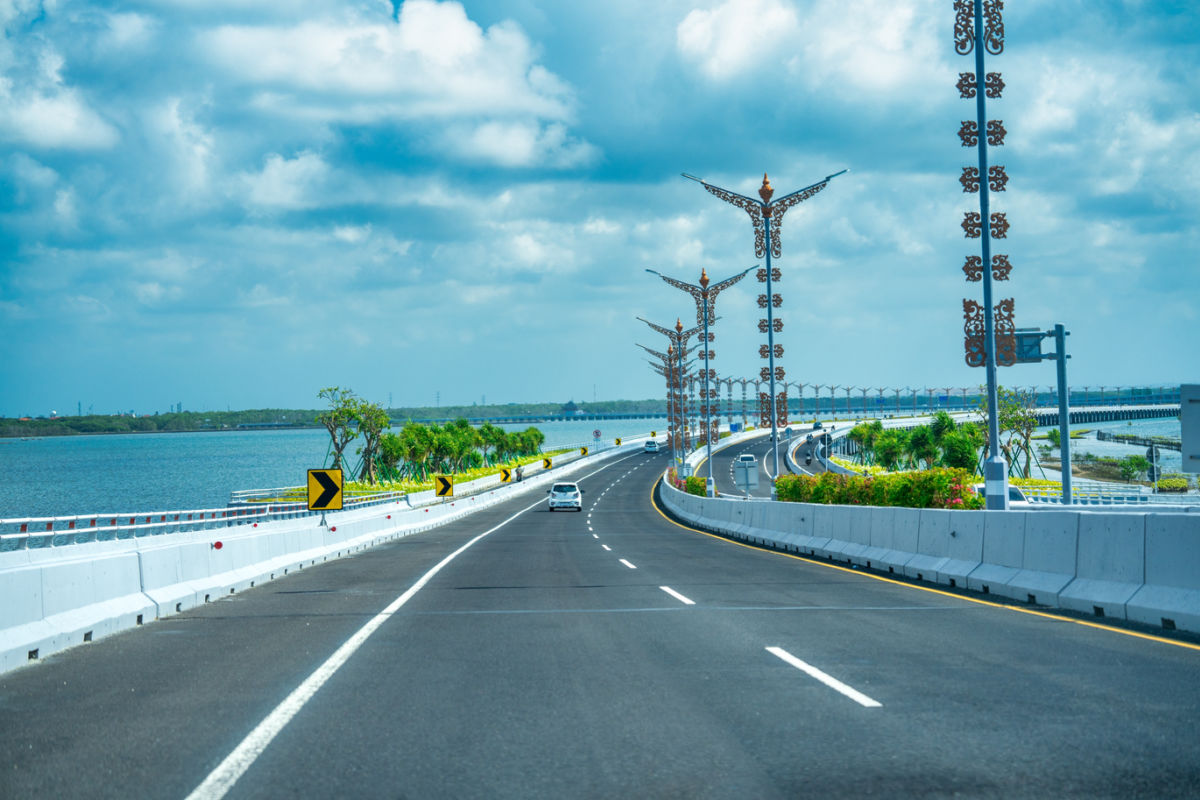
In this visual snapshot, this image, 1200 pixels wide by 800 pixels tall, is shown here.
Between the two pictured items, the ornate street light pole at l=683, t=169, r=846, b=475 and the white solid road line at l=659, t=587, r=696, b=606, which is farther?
the ornate street light pole at l=683, t=169, r=846, b=475

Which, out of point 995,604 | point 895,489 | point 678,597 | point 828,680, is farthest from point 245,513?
point 828,680

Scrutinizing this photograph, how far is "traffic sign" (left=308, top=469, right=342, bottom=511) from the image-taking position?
27047 mm

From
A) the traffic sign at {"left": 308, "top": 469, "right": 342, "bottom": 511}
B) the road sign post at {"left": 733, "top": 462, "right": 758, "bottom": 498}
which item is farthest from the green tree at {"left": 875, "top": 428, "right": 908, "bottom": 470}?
the traffic sign at {"left": 308, "top": 469, "right": 342, "bottom": 511}

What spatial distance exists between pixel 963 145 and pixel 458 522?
3433cm

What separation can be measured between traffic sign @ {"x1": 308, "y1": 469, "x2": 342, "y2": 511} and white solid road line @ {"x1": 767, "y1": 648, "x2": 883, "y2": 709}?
19454 millimetres

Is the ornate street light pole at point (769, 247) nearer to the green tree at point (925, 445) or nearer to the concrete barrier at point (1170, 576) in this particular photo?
the concrete barrier at point (1170, 576)

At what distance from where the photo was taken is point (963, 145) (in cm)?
2083

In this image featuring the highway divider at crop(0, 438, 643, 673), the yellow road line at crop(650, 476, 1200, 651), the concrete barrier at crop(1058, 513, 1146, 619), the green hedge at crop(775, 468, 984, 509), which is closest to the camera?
the highway divider at crop(0, 438, 643, 673)

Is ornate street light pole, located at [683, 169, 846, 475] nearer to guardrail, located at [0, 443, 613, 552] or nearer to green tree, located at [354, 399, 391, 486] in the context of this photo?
guardrail, located at [0, 443, 613, 552]

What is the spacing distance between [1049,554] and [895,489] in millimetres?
15428

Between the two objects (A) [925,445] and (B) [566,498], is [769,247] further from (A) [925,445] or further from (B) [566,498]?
(A) [925,445]

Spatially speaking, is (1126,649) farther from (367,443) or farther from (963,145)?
(367,443)

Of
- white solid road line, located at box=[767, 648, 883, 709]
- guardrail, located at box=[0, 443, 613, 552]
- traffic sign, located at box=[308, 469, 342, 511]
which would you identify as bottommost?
guardrail, located at box=[0, 443, 613, 552]

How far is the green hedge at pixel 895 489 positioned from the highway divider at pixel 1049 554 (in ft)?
11.1
